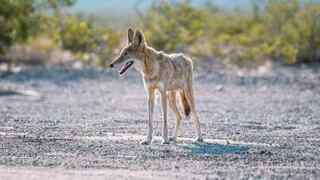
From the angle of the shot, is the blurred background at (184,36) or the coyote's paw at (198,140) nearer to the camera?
the coyote's paw at (198,140)

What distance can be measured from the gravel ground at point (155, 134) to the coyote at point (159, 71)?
0.57 m

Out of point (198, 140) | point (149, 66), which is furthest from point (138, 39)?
point (198, 140)

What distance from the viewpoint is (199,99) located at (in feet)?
84.1

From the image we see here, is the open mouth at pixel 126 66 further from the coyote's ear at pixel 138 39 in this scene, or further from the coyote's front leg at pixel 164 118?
the coyote's front leg at pixel 164 118

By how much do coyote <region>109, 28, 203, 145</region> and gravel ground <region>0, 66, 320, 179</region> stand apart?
0.57m

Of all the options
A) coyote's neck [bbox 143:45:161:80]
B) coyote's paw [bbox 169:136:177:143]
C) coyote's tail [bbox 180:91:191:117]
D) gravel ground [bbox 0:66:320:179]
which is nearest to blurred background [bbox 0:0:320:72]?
gravel ground [bbox 0:66:320:179]

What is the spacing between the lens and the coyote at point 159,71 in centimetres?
1527

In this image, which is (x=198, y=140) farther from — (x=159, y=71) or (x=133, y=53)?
(x=133, y=53)

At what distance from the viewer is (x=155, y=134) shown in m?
16.7

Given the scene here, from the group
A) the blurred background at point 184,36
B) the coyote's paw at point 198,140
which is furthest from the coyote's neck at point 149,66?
the blurred background at point 184,36

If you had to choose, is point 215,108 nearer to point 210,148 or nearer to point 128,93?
point 128,93

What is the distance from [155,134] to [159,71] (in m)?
1.72

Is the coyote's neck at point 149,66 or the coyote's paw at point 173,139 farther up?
the coyote's neck at point 149,66

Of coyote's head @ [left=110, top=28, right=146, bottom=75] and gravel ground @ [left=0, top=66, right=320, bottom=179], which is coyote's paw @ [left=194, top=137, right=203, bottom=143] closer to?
gravel ground @ [left=0, top=66, right=320, bottom=179]
